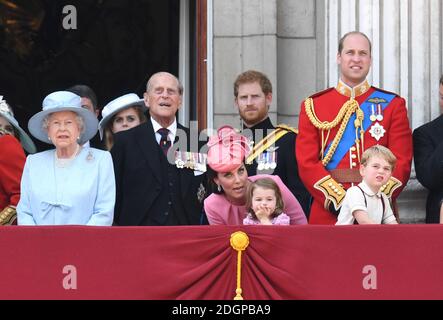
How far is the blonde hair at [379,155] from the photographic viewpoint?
348 inches

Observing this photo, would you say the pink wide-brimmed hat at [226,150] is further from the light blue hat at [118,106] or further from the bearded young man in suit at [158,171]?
the light blue hat at [118,106]

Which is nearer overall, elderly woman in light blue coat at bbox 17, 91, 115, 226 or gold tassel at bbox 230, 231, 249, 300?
gold tassel at bbox 230, 231, 249, 300

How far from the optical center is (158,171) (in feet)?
31.3

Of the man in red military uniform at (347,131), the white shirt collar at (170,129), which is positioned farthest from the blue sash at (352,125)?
the white shirt collar at (170,129)

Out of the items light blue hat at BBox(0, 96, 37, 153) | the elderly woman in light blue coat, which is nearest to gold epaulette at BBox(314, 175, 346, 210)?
the elderly woman in light blue coat

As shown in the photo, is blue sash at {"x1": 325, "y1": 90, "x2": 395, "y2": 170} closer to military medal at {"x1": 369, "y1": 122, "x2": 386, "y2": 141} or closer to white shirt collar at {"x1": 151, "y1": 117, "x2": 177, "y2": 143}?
military medal at {"x1": 369, "y1": 122, "x2": 386, "y2": 141}

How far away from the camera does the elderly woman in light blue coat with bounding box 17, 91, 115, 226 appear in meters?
8.92

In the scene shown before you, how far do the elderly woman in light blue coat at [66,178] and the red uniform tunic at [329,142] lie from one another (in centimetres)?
117

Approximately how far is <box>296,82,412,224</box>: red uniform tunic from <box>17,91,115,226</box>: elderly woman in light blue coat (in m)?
1.17

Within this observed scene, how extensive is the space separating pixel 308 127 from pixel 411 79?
1613 mm

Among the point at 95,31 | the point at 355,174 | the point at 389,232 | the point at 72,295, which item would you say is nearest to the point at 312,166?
the point at 355,174

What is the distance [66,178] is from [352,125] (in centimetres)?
177
